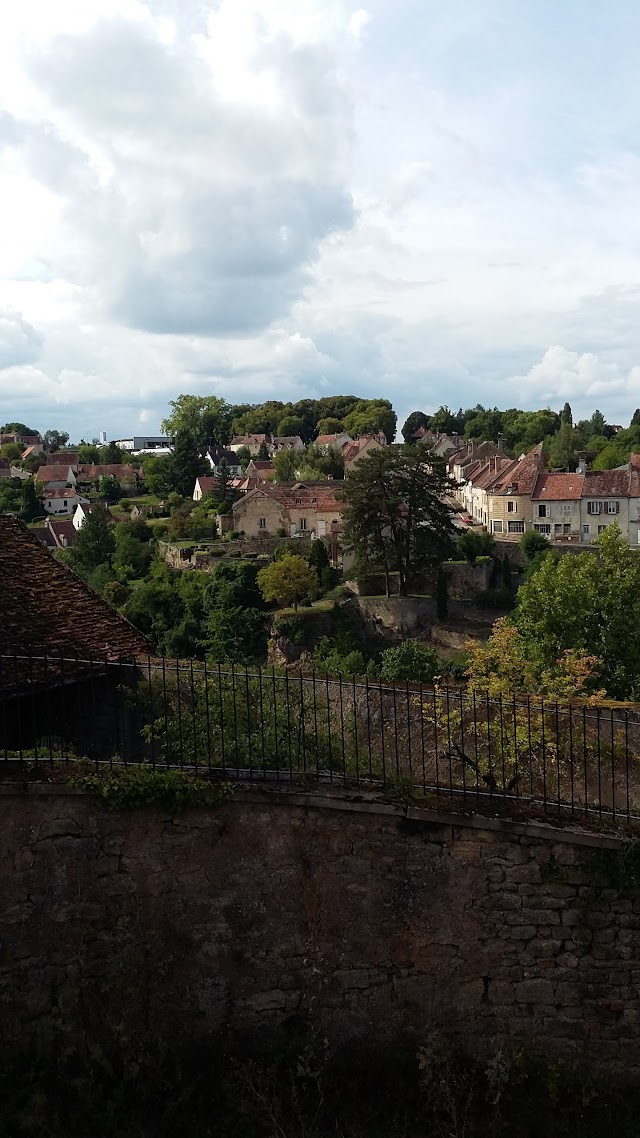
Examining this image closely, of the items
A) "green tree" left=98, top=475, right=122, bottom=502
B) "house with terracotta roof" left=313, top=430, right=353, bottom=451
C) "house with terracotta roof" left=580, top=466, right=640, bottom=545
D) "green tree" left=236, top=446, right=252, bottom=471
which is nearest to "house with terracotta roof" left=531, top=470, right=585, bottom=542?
"house with terracotta roof" left=580, top=466, right=640, bottom=545

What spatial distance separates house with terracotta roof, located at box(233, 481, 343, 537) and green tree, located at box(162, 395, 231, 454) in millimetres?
58417

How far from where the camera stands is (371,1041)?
7633 mm

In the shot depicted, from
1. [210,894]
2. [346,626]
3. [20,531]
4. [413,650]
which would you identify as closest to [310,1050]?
[210,894]

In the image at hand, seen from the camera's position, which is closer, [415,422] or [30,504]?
[30,504]

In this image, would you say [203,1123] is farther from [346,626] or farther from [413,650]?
[346,626]

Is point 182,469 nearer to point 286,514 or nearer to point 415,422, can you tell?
point 286,514

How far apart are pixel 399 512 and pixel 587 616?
36007 millimetres

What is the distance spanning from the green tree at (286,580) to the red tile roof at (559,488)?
830 inches

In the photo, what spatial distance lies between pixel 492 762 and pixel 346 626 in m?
44.9

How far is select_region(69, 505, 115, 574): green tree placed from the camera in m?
69.2

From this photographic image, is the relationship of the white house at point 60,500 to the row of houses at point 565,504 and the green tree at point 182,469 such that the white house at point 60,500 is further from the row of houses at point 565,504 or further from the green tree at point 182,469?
the row of houses at point 565,504

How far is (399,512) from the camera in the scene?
55406mm

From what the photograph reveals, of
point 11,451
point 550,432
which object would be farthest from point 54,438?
point 550,432

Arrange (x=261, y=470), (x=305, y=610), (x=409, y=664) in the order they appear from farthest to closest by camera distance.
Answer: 1. (x=261, y=470)
2. (x=305, y=610)
3. (x=409, y=664)
